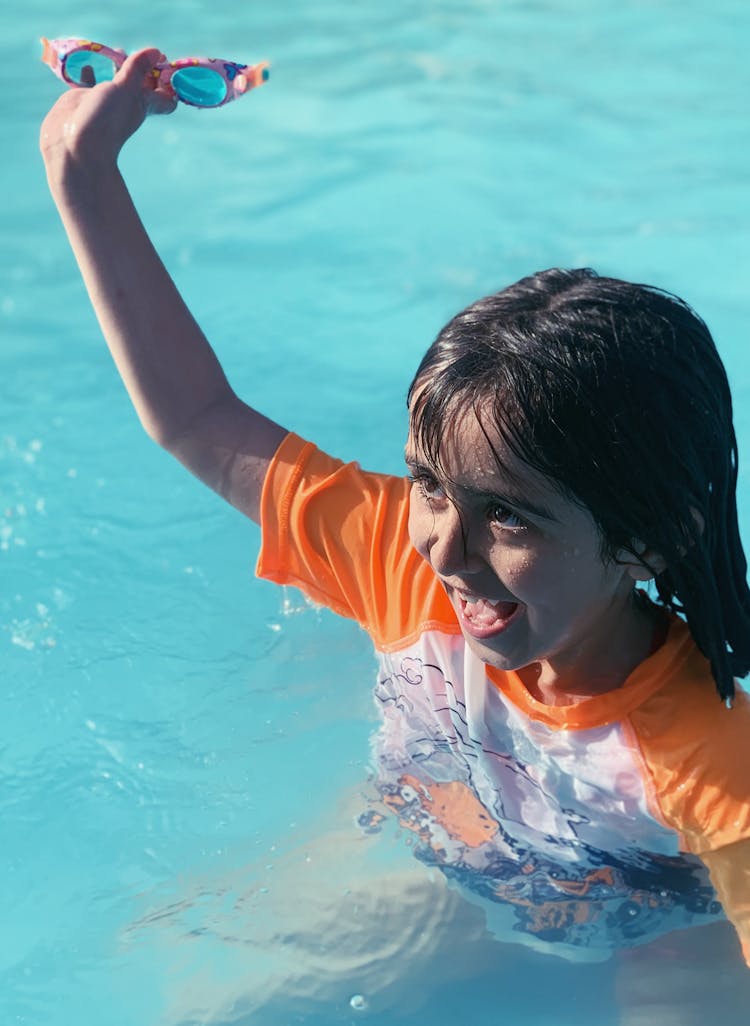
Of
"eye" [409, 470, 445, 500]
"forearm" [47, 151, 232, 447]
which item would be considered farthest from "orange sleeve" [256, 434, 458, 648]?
"eye" [409, 470, 445, 500]

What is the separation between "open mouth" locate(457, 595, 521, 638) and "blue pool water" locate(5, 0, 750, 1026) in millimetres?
969

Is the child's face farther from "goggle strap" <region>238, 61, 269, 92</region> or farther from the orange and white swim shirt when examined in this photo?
"goggle strap" <region>238, 61, 269, 92</region>

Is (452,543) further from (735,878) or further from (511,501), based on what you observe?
(735,878)

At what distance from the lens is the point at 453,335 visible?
1737 millimetres

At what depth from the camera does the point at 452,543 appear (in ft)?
5.74

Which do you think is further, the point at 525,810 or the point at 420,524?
the point at 525,810

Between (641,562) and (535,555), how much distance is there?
17cm

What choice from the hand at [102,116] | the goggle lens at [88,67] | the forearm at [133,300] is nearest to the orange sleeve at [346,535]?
the forearm at [133,300]

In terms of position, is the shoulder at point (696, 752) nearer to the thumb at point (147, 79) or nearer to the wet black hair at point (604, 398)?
the wet black hair at point (604, 398)

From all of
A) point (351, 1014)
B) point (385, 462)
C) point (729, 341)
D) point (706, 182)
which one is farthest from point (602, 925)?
point (706, 182)

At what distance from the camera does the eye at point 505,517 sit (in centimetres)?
172

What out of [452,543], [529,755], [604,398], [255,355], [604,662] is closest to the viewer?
[604,398]

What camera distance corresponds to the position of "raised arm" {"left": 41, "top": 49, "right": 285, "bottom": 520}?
211cm

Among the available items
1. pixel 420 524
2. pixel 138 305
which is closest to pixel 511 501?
pixel 420 524
